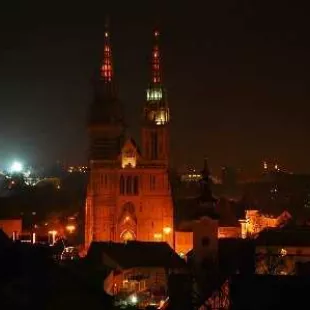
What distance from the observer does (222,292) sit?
30.1m

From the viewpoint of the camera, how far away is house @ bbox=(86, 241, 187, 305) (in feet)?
136

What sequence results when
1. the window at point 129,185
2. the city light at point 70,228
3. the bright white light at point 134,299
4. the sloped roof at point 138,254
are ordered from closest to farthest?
the bright white light at point 134,299 < the sloped roof at point 138,254 < the window at point 129,185 < the city light at point 70,228

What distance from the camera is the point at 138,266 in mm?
44625

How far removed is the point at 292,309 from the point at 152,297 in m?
15.3

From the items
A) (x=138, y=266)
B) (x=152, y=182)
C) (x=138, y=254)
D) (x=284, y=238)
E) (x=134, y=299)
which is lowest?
(x=134, y=299)

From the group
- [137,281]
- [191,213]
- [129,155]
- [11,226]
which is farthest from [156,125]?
[137,281]

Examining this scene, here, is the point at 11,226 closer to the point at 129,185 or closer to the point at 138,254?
the point at 129,185

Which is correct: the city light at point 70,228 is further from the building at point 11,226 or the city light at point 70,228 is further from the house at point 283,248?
the house at point 283,248

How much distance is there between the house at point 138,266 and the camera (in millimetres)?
A: 41353

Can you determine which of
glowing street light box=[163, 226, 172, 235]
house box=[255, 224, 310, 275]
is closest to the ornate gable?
glowing street light box=[163, 226, 172, 235]

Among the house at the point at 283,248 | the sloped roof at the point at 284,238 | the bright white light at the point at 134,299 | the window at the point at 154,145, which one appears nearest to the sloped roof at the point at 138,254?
the house at the point at 283,248

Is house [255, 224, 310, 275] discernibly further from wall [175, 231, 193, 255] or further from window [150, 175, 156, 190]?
window [150, 175, 156, 190]

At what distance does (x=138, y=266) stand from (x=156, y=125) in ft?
54.4

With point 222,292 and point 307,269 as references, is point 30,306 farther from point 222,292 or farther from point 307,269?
point 307,269
